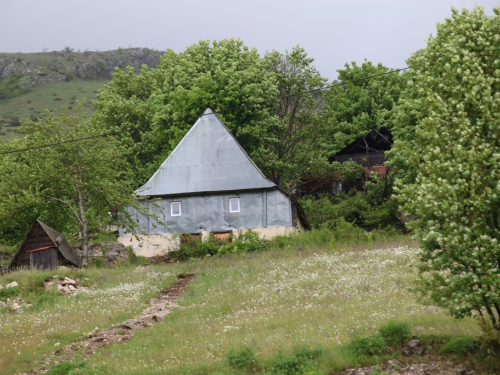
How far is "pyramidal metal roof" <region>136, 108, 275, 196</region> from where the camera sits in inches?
1838

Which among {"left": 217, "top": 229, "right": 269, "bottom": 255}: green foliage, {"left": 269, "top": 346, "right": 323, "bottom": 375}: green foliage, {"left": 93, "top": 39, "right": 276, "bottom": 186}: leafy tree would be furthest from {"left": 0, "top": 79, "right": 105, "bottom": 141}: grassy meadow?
{"left": 269, "top": 346, "right": 323, "bottom": 375}: green foliage

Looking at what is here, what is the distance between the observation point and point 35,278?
3144 centimetres

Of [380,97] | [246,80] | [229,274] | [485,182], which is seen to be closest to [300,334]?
[485,182]

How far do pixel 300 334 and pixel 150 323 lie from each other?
7.14 m

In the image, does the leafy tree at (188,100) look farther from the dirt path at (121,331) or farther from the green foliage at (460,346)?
the green foliage at (460,346)

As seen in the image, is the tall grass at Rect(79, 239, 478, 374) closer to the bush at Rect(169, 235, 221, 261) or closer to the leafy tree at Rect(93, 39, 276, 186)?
the bush at Rect(169, 235, 221, 261)

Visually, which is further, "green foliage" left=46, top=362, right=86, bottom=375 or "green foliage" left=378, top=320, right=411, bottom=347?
"green foliage" left=46, top=362, right=86, bottom=375

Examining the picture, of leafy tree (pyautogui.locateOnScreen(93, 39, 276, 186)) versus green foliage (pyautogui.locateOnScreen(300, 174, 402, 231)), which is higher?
leafy tree (pyautogui.locateOnScreen(93, 39, 276, 186))

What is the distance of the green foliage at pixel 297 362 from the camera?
15672mm

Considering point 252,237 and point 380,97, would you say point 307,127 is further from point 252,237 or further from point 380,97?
point 252,237

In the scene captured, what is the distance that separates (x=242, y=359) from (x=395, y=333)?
3.87 meters

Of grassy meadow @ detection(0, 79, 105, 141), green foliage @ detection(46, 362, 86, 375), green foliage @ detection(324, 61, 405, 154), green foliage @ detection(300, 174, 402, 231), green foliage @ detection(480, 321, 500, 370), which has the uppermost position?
grassy meadow @ detection(0, 79, 105, 141)

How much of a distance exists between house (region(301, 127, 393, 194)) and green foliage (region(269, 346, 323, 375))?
4376 cm

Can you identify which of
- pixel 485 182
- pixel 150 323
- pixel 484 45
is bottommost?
pixel 150 323
